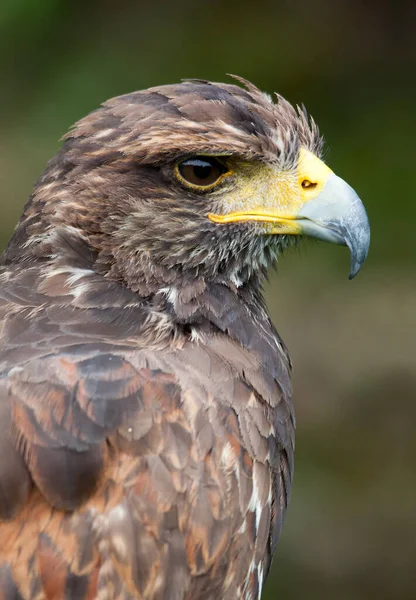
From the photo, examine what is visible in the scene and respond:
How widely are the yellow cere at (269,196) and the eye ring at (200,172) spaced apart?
0.19ft

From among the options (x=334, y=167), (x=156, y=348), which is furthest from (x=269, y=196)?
(x=334, y=167)

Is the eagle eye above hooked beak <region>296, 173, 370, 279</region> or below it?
above

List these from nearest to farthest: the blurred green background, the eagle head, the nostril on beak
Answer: the eagle head < the nostril on beak < the blurred green background

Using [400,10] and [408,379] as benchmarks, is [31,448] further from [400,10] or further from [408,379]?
[400,10]

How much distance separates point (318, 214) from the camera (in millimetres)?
3396

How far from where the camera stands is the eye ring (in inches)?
130

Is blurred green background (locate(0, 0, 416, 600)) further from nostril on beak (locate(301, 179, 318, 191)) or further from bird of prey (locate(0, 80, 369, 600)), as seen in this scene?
nostril on beak (locate(301, 179, 318, 191))

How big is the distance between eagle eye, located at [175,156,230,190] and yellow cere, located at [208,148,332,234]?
61 mm

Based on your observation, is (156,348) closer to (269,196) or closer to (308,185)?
(269,196)

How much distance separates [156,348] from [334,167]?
4.20 meters

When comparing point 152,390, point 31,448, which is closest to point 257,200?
point 152,390

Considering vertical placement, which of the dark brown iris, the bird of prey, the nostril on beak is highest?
the dark brown iris

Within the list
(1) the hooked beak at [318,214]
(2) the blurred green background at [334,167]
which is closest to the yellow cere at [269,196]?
(1) the hooked beak at [318,214]

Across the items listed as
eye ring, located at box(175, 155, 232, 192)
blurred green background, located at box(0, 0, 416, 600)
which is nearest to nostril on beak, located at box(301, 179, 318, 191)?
eye ring, located at box(175, 155, 232, 192)
